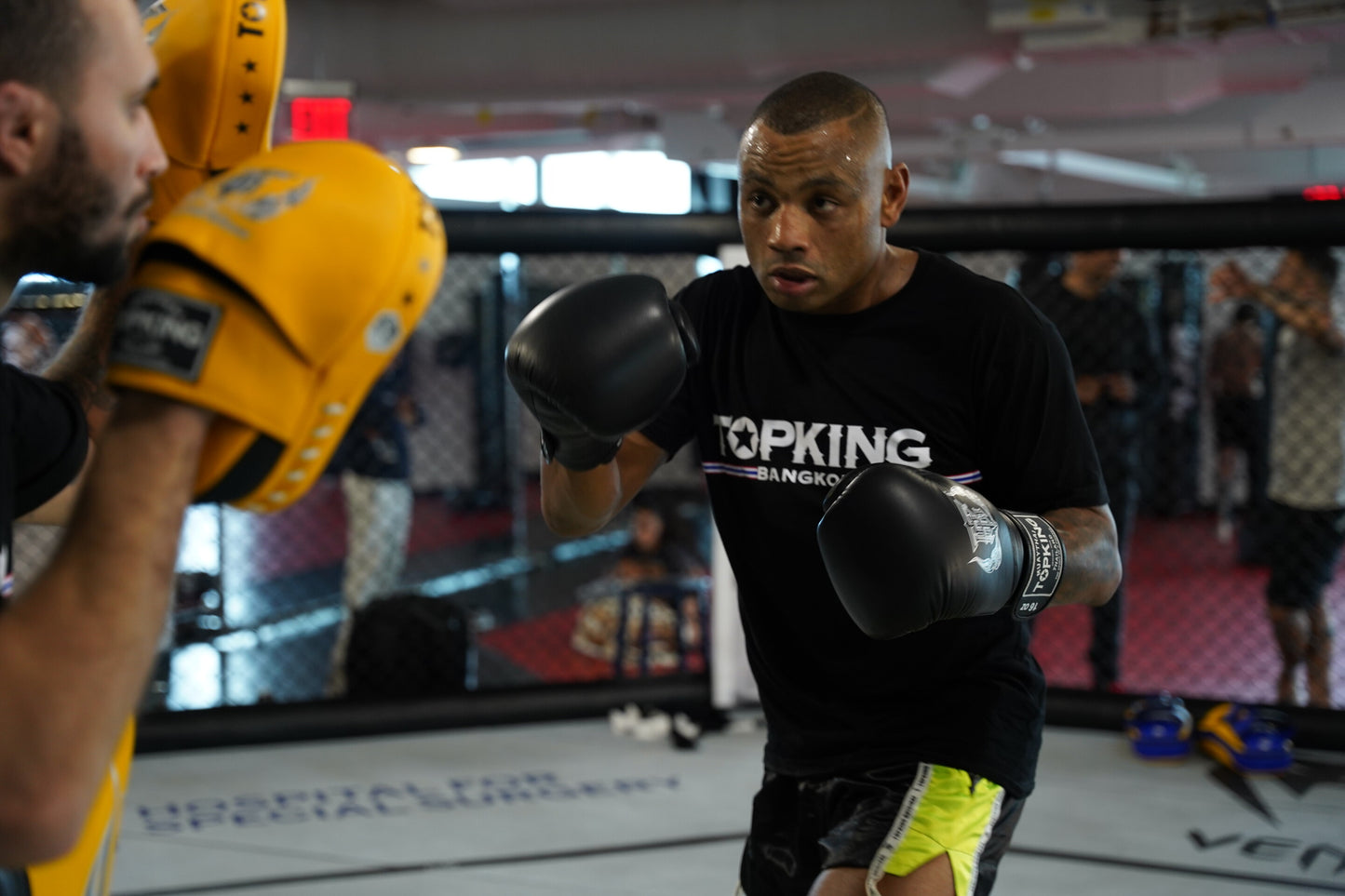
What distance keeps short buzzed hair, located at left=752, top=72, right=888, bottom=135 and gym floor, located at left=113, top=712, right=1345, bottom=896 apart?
1.53m

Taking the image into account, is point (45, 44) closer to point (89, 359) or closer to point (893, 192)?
point (89, 359)

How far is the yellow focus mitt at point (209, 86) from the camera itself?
52.6 inches

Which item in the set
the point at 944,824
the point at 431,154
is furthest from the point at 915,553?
the point at 431,154

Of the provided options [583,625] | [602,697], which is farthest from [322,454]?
[583,625]

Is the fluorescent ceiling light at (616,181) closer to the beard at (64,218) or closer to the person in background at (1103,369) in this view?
the person in background at (1103,369)

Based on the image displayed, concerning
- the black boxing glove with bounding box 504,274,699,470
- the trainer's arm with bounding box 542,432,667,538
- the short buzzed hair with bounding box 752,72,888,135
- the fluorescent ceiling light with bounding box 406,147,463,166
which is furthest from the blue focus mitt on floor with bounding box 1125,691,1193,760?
the fluorescent ceiling light with bounding box 406,147,463,166

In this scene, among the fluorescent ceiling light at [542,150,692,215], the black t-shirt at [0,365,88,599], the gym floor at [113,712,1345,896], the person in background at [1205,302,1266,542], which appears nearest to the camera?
the black t-shirt at [0,365,88,599]

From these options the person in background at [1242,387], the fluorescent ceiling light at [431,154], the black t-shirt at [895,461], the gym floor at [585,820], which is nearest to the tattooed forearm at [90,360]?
the black t-shirt at [895,461]

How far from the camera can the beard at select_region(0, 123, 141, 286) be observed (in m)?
0.81

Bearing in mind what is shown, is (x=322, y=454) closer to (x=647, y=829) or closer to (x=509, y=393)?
(x=647, y=829)

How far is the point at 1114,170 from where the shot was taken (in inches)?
440

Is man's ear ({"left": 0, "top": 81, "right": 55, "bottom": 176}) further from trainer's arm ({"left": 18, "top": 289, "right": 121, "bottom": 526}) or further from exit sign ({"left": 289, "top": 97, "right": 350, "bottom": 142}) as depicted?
exit sign ({"left": 289, "top": 97, "right": 350, "bottom": 142})

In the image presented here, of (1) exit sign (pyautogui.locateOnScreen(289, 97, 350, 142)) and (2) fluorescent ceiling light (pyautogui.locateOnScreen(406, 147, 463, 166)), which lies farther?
(2) fluorescent ceiling light (pyautogui.locateOnScreen(406, 147, 463, 166))

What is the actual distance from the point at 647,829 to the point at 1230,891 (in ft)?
3.77
